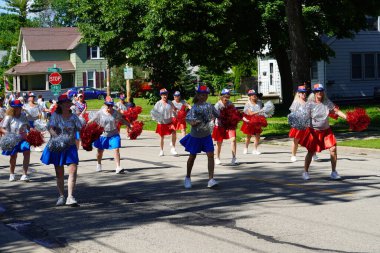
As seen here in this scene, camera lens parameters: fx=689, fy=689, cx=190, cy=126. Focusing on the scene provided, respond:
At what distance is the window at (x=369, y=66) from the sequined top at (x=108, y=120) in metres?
33.5

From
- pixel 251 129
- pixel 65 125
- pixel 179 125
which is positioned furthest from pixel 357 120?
pixel 179 125

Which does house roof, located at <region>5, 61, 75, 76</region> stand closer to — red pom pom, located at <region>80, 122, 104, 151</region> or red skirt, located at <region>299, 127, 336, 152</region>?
red pom pom, located at <region>80, 122, 104, 151</region>

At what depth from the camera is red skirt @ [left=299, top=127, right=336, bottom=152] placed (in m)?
13.0

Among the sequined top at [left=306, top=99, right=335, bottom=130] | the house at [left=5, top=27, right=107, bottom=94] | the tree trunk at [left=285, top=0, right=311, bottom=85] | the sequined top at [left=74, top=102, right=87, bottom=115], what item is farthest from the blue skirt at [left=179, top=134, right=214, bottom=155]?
the house at [left=5, top=27, right=107, bottom=94]

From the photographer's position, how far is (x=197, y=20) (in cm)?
2933

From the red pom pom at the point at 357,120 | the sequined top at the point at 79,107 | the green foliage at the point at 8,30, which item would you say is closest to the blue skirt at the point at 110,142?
the red pom pom at the point at 357,120

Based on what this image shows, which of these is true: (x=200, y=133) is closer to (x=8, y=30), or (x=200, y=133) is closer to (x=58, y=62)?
(x=58, y=62)

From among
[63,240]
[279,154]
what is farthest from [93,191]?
[279,154]

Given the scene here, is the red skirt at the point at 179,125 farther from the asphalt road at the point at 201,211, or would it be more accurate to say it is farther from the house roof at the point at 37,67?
the house roof at the point at 37,67

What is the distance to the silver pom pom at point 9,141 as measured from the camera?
14.1 metres

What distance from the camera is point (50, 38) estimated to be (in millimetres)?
77938

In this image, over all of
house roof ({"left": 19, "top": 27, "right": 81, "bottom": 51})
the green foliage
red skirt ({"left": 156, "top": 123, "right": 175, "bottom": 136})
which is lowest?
red skirt ({"left": 156, "top": 123, "right": 175, "bottom": 136})

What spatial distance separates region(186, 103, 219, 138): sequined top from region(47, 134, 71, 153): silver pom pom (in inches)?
95.0

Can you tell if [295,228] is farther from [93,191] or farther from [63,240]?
[93,191]
